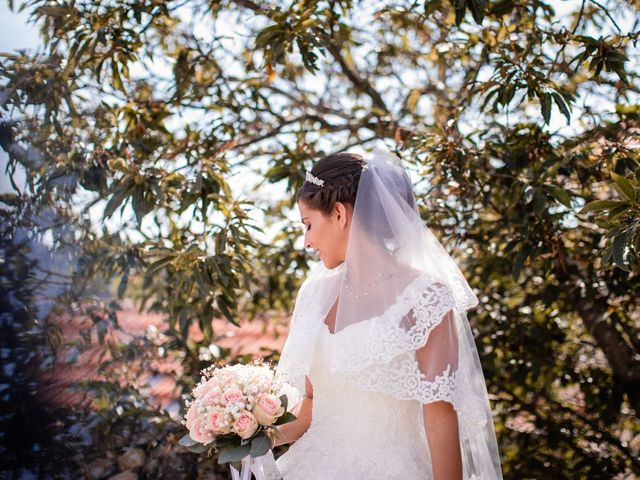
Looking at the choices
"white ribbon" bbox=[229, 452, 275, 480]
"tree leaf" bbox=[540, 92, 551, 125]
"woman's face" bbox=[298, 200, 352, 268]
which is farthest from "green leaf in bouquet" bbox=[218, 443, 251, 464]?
"tree leaf" bbox=[540, 92, 551, 125]

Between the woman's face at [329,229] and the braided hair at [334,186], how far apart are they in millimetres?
16

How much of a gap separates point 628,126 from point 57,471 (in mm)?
2847

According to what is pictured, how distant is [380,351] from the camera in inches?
64.2

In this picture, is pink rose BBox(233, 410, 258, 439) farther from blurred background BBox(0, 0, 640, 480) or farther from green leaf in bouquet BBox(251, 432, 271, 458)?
blurred background BBox(0, 0, 640, 480)

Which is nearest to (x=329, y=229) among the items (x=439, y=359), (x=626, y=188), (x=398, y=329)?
(x=398, y=329)

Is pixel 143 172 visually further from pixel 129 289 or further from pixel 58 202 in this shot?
pixel 129 289

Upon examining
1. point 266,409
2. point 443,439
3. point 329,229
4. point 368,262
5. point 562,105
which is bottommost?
point 443,439

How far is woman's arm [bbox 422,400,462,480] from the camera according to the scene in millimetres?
1556

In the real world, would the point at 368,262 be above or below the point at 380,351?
above

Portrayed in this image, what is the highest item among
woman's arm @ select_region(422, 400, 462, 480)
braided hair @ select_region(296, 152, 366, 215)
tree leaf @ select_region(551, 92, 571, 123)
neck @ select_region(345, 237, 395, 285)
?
tree leaf @ select_region(551, 92, 571, 123)

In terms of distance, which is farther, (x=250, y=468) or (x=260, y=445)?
(x=250, y=468)

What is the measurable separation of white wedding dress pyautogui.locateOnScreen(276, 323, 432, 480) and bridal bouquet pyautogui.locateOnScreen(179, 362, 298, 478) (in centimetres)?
18

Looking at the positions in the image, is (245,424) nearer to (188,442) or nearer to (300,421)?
(188,442)

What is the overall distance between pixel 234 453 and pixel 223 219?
52.5 inches
